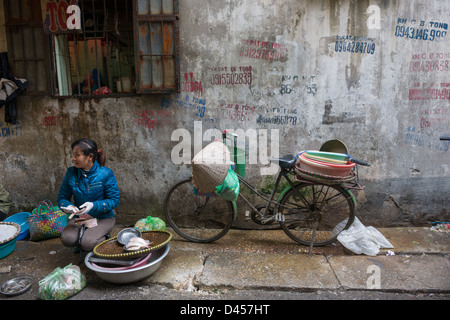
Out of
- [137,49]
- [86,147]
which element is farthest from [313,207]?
[137,49]

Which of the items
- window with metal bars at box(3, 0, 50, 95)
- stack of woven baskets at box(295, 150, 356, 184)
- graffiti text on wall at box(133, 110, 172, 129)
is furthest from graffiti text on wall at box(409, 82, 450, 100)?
window with metal bars at box(3, 0, 50, 95)

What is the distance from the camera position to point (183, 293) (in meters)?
3.46

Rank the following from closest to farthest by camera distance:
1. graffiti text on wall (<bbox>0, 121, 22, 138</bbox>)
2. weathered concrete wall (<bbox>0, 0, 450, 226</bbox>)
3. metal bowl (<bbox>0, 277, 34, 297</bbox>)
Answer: metal bowl (<bbox>0, 277, 34, 297</bbox>) → weathered concrete wall (<bbox>0, 0, 450, 226</bbox>) → graffiti text on wall (<bbox>0, 121, 22, 138</bbox>)

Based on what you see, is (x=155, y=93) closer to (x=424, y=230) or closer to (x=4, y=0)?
(x=4, y=0)

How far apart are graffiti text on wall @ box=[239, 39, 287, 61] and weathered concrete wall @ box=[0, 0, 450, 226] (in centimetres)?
1

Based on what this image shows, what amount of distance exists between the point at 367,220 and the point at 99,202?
3.85m

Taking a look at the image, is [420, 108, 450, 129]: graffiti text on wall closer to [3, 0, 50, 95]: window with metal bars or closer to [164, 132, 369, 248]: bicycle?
[164, 132, 369, 248]: bicycle

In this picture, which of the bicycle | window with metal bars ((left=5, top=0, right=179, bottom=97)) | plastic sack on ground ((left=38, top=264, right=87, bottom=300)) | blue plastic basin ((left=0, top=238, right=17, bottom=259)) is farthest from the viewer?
window with metal bars ((left=5, top=0, right=179, bottom=97))

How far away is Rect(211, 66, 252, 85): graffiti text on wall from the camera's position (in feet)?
15.2

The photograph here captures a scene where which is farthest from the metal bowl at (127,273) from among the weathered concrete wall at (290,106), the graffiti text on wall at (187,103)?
the graffiti text on wall at (187,103)

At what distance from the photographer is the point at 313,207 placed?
4316mm

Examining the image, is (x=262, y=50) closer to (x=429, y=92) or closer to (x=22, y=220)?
(x=429, y=92)

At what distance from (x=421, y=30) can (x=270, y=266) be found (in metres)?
3.85

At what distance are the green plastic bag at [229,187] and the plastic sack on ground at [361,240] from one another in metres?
1.58
